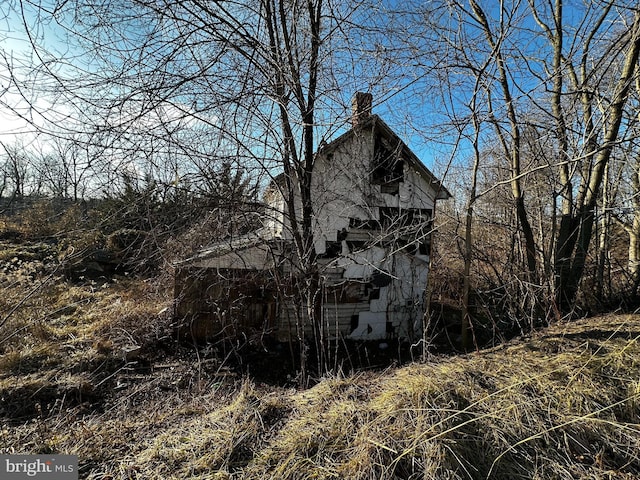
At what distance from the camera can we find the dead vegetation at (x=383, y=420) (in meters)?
2.25

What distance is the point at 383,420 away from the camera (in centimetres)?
258

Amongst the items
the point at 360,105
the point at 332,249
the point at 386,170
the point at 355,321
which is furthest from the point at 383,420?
the point at 386,170

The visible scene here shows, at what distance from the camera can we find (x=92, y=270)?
454 inches

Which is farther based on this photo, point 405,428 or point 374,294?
point 374,294

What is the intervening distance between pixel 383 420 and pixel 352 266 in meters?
4.50

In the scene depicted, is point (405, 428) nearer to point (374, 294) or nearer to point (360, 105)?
point (360, 105)

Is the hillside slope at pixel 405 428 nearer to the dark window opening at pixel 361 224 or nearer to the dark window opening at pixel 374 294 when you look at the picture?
the dark window opening at pixel 374 294

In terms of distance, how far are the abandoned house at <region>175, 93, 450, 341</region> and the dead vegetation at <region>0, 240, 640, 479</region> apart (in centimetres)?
187

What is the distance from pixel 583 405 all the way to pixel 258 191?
12.9 ft

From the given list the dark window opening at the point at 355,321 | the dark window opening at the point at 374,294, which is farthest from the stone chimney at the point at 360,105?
the dark window opening at the point at 355,321

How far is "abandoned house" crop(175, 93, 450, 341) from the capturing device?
20.0 ft

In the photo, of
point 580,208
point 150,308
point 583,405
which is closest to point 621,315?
point 580,208

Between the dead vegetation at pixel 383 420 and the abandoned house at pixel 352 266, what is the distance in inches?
73.7

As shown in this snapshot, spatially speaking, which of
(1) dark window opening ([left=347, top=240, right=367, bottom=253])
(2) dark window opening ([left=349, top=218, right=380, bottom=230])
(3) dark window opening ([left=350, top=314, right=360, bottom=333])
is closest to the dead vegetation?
(3) dark window opening ([left=350, top=314, right=360, bottom=333])
